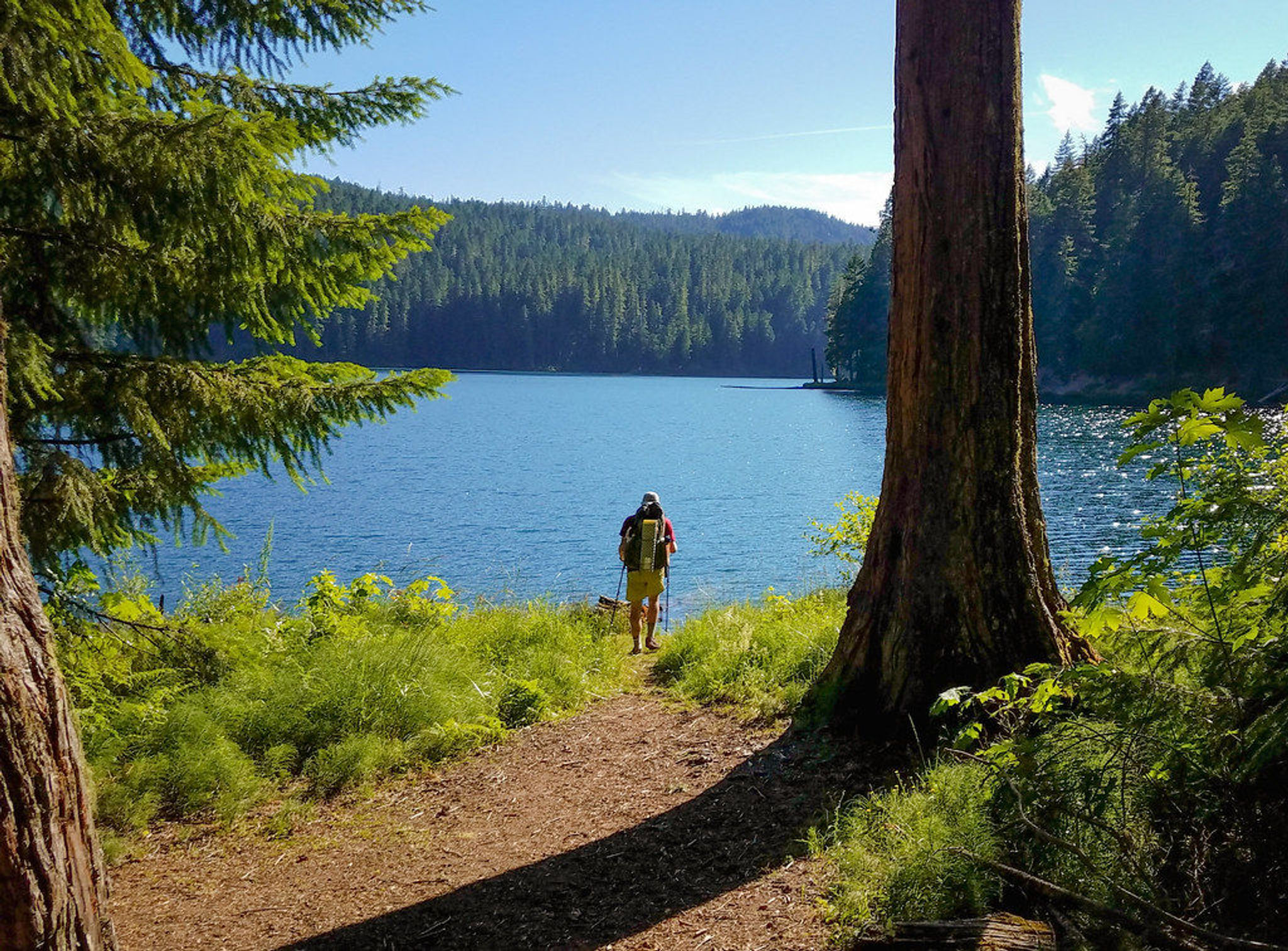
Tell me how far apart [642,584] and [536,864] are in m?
4.78

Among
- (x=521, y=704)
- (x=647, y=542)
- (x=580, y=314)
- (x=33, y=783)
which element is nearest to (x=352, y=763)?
(x=521, y=704)

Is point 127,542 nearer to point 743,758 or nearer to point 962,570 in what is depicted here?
point 743,758

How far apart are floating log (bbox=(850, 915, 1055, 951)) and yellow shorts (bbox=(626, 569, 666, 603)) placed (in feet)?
19.4

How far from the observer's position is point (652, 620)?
8.96 metres

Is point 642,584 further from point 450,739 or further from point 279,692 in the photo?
point 279,692

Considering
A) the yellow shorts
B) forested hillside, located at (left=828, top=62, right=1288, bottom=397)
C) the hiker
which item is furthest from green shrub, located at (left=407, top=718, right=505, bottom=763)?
forested hillside, located at (left=828, top=62, right=1288, bottom=397)

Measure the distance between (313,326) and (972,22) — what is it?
162 inches

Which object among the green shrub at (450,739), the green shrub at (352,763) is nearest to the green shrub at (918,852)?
the green shrub at (450,739)

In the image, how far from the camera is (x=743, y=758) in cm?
494

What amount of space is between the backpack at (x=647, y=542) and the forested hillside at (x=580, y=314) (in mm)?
105314

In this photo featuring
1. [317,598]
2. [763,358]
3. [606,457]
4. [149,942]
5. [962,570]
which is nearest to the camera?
[149,942]

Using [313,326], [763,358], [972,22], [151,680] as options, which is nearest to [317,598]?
[151,680]

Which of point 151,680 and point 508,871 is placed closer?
point 508,871

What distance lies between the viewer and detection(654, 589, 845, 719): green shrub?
5840 millimetres
